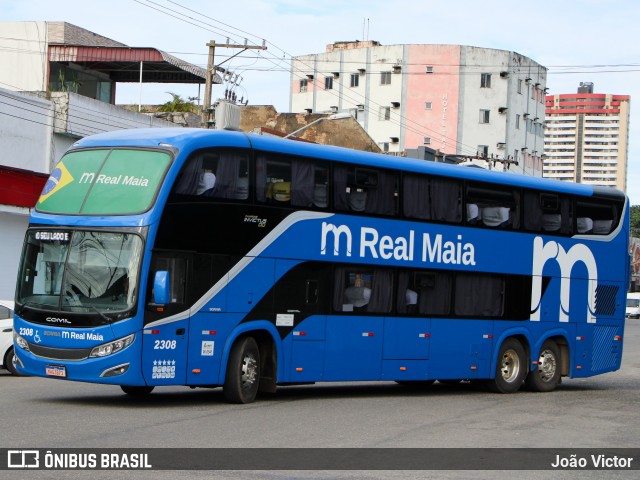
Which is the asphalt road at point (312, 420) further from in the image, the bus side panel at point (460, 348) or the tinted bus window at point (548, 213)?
the tinted bus window at point (548, 213)

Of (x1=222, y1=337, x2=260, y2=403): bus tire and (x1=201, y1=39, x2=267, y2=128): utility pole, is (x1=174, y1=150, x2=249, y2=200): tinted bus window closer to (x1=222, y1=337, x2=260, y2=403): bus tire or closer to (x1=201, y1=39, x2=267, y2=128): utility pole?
(x1=222, y1=337, x2=260, y2=403): bus tire

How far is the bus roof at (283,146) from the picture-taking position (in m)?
15.8

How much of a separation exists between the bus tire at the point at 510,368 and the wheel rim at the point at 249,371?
20.3ft

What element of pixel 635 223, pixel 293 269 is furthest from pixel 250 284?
pixel 635 223

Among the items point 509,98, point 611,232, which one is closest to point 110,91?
point 611,232

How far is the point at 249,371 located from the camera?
1681 centimetres

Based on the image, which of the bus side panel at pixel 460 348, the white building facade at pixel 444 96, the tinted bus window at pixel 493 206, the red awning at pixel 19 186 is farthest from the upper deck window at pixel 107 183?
the white building facade at pixel 444 96

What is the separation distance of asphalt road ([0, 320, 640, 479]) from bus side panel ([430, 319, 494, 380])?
1.53 ft

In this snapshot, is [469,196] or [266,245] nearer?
[266,245]

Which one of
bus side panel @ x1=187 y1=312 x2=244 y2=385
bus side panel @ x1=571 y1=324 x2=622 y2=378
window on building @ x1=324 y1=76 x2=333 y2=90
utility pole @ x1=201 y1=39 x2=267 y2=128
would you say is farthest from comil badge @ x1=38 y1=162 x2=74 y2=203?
window on building @ x1=324 y1=76 x2=333 y2=90

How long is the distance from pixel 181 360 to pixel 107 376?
1.17 metres

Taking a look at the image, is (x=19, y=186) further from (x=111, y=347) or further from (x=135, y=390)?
(x=111, y=347)

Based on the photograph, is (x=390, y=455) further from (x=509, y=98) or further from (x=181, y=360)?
A: (x=509, y=98)

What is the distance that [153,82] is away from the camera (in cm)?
4419
